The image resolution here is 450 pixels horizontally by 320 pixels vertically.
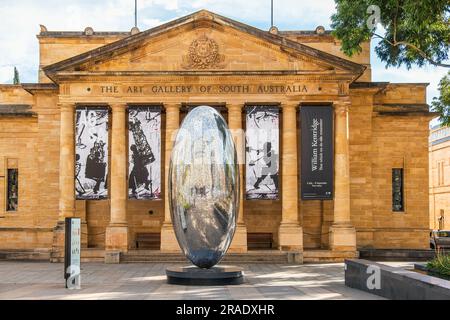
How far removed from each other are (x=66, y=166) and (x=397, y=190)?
1889 centimetres

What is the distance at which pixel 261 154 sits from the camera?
117 feet

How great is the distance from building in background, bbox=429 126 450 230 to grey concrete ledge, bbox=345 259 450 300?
47143 mm

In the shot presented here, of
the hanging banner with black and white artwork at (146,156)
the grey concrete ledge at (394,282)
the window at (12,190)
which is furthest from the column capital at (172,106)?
the grey concrete ledge at (394,282)

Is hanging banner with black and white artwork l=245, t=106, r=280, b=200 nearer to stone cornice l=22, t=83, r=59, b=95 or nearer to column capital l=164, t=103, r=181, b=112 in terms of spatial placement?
column capital l=164, t=103, r=181, b=112

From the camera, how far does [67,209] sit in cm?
3606

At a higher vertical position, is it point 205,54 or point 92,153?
point 205,54

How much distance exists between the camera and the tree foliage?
27.5 metres

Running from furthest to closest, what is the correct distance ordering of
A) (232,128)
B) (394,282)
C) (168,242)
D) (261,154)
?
(232,128)
(261,154)
(168,242)
(394,282)

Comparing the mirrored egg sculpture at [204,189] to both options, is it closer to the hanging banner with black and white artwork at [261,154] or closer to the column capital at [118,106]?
the hanging banner with black and white artwork at [261,154]

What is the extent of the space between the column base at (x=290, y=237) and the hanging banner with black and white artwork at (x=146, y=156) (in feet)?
21.9

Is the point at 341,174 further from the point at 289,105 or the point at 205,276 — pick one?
the point at 205,276

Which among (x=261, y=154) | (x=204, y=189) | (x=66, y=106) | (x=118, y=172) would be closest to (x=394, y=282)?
(x=204, y=189)

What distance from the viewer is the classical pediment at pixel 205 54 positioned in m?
35.8
